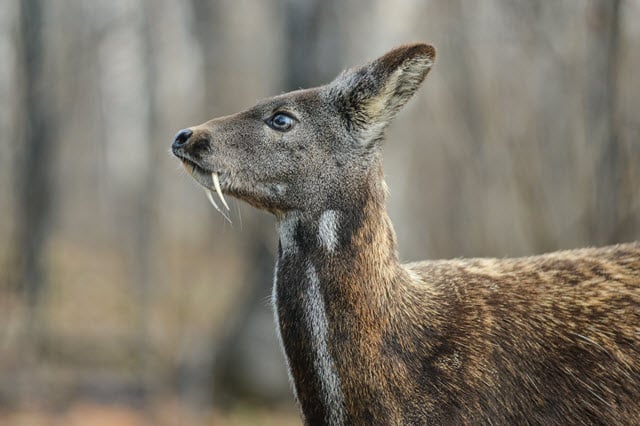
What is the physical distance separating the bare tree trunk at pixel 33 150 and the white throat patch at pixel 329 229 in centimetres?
779

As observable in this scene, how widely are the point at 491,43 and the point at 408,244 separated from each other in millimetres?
6557

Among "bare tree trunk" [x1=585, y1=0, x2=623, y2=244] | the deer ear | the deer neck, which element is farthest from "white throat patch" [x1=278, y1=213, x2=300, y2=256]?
"bare tree trunk" [x1=585, y1=0, x2=623, y2=244]

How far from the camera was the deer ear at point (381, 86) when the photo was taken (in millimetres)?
5133

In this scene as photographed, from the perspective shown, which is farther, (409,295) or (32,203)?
(32,203)

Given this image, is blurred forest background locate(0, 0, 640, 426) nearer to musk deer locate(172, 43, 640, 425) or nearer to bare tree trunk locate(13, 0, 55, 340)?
bare tree trunk locate(13, 0, 55, 340)

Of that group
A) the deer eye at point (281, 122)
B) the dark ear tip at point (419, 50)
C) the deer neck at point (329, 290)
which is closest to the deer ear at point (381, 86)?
the dark ear tip at point (419, 50)

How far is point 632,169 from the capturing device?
830 cm

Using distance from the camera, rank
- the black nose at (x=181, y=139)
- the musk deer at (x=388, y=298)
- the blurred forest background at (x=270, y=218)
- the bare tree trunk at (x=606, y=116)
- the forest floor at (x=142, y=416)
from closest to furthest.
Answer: the musk deer at (x=388, y=298)
the black nose at (x=181, y=139)
the bare tree trunk at (x=606, y=116)
the blurred forest background at (x=270, y=218)
the forest floor at (x=142, y=416)

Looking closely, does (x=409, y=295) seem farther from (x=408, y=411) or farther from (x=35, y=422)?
(x=35, y=422)

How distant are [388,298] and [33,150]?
8629 millimetres

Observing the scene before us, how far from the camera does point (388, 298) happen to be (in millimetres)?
4996

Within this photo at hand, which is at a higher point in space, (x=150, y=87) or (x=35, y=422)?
(x=150, y=87)

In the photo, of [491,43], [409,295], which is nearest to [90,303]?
[491,43]

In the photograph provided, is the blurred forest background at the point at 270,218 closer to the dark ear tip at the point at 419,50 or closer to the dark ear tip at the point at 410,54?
the dark ear tip at the point at 410,54
